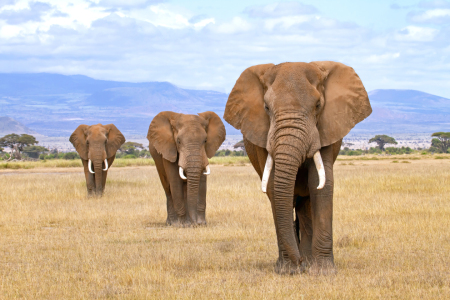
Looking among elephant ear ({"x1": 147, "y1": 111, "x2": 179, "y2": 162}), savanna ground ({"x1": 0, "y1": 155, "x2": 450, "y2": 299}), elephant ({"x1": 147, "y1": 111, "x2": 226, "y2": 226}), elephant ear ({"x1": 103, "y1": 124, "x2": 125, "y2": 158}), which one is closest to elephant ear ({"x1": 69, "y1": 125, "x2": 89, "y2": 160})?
elephant ear ({"x1": 103, "y1": 124, "x2": 125, "y2": 158})

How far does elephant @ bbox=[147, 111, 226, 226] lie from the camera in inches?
512

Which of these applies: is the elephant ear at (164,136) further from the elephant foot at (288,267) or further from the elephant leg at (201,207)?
the elephant foot at (288,267)

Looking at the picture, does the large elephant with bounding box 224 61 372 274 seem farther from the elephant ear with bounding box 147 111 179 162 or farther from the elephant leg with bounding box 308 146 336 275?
the elephant ear with bounding box 147 111 179 162

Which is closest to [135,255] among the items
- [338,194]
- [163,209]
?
[163,209]

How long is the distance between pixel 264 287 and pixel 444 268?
96.5 inches

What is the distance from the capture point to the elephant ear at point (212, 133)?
45.5ft

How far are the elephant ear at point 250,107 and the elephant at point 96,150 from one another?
12137mm

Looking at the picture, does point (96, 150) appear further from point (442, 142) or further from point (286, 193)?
point (442, 142)

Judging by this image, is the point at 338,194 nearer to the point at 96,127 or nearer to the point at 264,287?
the point at 96,127

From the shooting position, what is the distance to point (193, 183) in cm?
1298

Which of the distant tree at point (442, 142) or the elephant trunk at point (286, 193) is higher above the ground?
the distant tree at point (442, 142)

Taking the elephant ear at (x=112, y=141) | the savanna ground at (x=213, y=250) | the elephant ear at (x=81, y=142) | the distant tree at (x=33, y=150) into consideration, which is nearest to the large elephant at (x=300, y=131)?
the savanna ground at (x=213, y=250)

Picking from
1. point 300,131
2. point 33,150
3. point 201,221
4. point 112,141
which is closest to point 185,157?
point 201,221

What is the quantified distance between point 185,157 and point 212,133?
4.04ft
